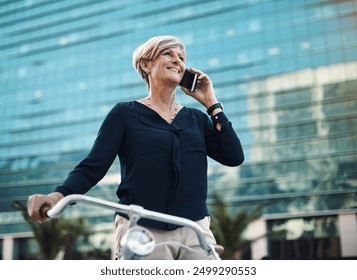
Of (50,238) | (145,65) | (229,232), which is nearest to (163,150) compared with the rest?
(145,65)

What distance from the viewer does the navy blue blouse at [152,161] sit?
1130 millimetres

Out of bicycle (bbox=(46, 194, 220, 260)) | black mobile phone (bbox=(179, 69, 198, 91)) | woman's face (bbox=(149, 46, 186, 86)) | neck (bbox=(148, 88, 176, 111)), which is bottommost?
bicycle (bbox=(46, 194, 220, 260))

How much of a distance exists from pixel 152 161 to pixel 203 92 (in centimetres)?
25

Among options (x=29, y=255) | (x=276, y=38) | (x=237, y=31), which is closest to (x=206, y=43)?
(x=237, y=31)

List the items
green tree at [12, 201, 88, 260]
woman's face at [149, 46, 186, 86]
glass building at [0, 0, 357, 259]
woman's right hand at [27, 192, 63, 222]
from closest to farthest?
1. woman's right hand at [27, 192, 63, 222]
2. woman's face at [149, 46, 186, 86]
3. green tree at [12, 201, 88, 260]
4. glass building at [0, 0, 357, 259]

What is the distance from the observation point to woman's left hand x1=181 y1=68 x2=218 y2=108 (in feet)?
4.20

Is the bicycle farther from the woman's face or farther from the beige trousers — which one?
the woman's face

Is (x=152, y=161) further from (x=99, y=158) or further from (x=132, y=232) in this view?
(x=132, y=232)

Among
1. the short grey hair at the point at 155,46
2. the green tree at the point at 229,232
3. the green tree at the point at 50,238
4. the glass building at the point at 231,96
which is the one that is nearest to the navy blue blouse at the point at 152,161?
the short grey hair at the point at 155,46

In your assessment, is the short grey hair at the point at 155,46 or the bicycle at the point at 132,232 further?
the short grey hair at the point at 155,46

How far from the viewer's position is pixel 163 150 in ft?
3.79

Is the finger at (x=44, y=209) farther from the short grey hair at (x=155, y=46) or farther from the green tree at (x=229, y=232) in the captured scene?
the green tree at (x=229, y=232)

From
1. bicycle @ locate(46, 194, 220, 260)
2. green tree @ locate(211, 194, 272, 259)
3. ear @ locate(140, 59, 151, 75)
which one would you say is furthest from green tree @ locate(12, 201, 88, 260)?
bicycle @ locate(46, 194, 220, 260)
